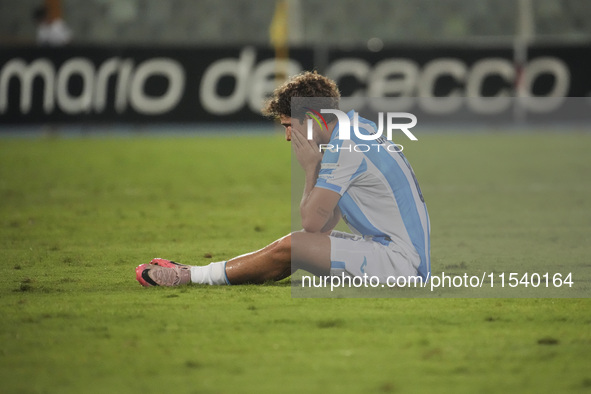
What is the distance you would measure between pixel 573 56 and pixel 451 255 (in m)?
14.4

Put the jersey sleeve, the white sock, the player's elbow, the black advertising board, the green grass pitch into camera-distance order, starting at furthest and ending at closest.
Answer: the black advertising board, the white sock, the player's elbow, the jersey sleeve, the green grass pitch

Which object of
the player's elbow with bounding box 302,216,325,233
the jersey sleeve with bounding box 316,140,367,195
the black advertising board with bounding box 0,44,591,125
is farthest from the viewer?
the black advertising board with bounding box 0,44,591,125

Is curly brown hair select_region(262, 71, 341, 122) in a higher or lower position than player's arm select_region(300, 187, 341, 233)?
higher

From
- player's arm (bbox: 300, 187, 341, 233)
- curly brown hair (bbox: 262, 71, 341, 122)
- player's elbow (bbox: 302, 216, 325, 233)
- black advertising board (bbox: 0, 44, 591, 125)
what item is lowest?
player's elbow (bbox: 302, 216, 325, 233)

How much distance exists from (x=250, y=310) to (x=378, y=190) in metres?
0.99

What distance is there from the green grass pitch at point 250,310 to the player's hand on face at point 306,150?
2.62 ft

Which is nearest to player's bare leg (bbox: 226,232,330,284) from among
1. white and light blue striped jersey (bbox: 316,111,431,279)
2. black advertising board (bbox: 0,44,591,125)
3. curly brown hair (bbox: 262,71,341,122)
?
white and light blue striped jersey (bbox: 316,111,431,279)

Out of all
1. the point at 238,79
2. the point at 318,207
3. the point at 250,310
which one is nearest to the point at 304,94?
the point at 318,207

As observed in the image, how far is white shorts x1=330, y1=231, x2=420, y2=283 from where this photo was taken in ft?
18.1

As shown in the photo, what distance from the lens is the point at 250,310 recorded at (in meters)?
5.31

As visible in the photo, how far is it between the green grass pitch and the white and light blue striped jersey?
39cm

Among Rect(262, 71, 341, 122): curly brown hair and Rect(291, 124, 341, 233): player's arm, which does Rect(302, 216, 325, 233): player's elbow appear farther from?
Rect(262, 71, 341, 122): curly brown hair

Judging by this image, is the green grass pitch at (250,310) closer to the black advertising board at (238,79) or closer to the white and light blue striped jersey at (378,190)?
the white and light blue striped jersey at (378,190)

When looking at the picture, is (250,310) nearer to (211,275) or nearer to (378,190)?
(211,275)
